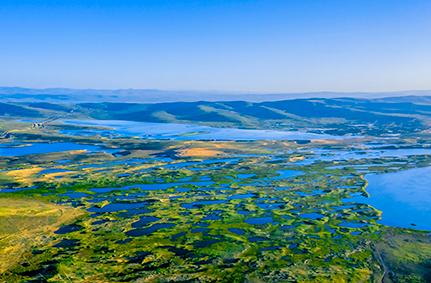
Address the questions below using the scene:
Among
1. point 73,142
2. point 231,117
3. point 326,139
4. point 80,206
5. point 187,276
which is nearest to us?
point 187,276

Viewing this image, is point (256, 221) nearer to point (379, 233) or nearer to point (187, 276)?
point (379, 233)

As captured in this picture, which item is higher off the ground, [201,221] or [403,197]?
[201,221]

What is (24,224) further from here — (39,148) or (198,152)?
(39,148)

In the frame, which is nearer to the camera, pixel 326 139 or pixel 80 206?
pixel 80 206

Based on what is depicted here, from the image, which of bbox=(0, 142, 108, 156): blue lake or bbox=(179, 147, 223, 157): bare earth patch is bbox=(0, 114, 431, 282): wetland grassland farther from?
bbox=(0, 142, 108, 156): blue lake

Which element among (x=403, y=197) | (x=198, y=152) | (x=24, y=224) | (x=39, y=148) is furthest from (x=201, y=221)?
(x=39, y=148)

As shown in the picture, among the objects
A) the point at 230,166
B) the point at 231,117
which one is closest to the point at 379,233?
the point at 230,166

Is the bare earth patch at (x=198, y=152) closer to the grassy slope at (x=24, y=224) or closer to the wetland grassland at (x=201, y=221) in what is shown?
the wetland grassland at (x=201, y=221)
